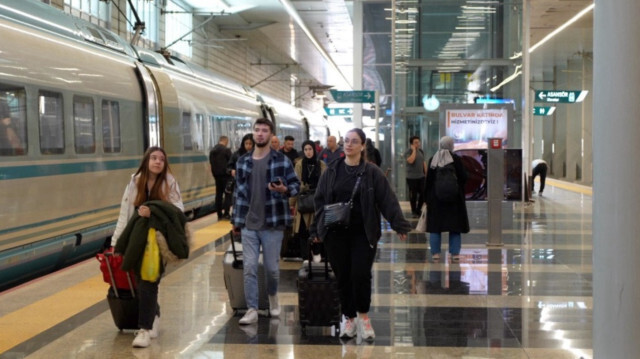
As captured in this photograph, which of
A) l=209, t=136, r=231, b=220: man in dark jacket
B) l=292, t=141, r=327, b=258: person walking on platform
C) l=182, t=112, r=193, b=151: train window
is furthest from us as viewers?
l=209, t=136, r=231, b=220: man in dark jacket

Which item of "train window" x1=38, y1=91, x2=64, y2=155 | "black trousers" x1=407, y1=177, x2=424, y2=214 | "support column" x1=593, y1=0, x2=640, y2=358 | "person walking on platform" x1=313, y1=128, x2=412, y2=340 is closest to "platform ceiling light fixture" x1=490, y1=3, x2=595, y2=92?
"black trousers" x1=407, y1=177, x2=424, y2=214

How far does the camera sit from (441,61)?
21.6m

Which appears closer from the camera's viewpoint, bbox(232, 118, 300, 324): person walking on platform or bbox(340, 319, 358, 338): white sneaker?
bbox(340, 319, 358, 338): white sneaker

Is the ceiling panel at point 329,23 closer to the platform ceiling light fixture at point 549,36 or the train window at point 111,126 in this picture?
the platform ceiling light fixture at point 549,36

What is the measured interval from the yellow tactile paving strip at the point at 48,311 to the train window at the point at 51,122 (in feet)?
5.23

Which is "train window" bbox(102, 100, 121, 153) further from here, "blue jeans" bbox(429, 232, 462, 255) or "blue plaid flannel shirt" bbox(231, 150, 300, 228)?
"blue plaid flannel shirt" bbox(231, 150, 300, 228)

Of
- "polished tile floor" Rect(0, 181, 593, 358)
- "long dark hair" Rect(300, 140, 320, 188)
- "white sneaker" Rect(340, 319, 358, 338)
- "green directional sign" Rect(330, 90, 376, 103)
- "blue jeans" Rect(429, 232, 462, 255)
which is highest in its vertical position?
"green directional sign" Rect(330, 90, 376, 103)

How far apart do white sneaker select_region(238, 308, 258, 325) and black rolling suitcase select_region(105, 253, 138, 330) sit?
0.92 m

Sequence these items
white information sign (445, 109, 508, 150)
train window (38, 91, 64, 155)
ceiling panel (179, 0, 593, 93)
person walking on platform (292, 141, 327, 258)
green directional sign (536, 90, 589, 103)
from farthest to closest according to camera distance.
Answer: ceiling panel (179, 0, 593, 93) < green directional sign (536, 90, 589, 103) < white information sign (445, 109, 508, 150) < person walking on platform (292, 141, 327, 258) < train window (38, 91, 64, 155)

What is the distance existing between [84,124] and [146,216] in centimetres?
501

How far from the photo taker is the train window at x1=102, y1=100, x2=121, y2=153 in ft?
41.0

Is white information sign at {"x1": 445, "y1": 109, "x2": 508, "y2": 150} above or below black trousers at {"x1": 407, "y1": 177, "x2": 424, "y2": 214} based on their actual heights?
above

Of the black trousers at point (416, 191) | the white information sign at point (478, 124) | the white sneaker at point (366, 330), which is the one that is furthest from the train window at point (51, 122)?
the black trousers at point (416, 191)

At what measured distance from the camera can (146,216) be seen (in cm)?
704
